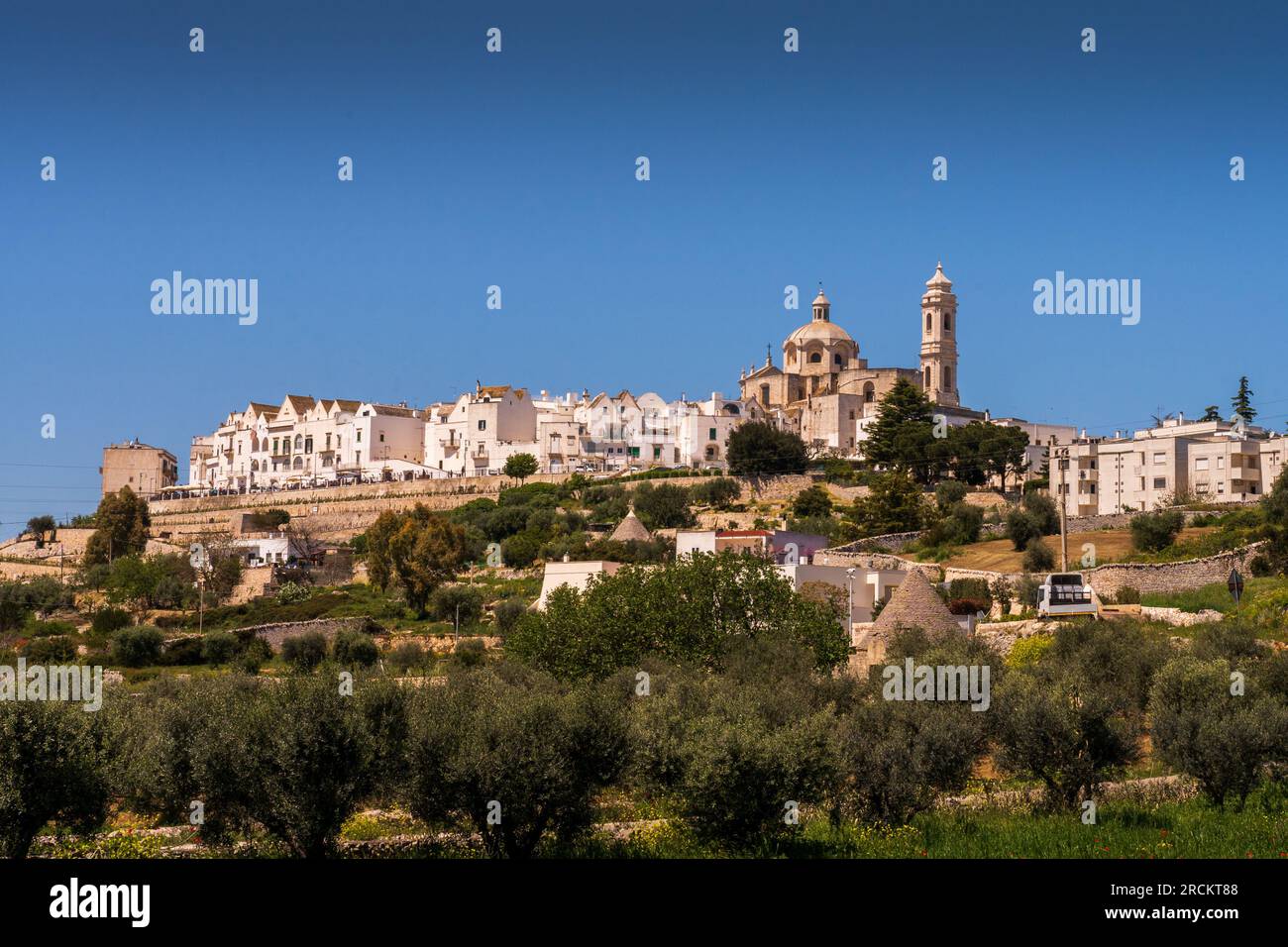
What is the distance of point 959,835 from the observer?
21172mm

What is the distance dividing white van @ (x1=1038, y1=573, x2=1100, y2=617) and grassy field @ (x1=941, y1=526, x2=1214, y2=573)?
26.8 feet

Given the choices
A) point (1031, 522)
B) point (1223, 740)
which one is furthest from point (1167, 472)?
point (1223, 740)

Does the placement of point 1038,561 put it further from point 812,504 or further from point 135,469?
point 135,469

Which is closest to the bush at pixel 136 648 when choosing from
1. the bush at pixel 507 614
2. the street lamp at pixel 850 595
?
the bush at pixel 507 614

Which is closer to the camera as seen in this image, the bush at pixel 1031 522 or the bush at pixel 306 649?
the bush at pixel 306 649

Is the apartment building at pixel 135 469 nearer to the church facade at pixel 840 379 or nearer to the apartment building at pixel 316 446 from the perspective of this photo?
the apartment building at pixel 316 446

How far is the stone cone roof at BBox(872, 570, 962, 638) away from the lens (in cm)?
3577

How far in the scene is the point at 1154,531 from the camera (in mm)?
48719

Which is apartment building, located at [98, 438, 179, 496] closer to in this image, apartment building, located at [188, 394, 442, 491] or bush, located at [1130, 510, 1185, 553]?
apartment building, located at [188, 394, 442, 491]

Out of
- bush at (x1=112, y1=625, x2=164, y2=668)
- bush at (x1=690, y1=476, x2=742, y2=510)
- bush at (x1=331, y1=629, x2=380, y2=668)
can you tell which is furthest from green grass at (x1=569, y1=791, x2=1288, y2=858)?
bush at (x1=690, y1=476, x2=742, y2=510)

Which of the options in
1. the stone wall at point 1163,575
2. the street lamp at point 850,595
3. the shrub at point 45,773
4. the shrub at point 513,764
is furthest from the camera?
the stone wall at point 1163,575

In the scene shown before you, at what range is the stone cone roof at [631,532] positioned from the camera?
2291 inches

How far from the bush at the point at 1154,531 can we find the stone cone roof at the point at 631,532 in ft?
56.9

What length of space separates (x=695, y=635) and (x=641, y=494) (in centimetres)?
3422
